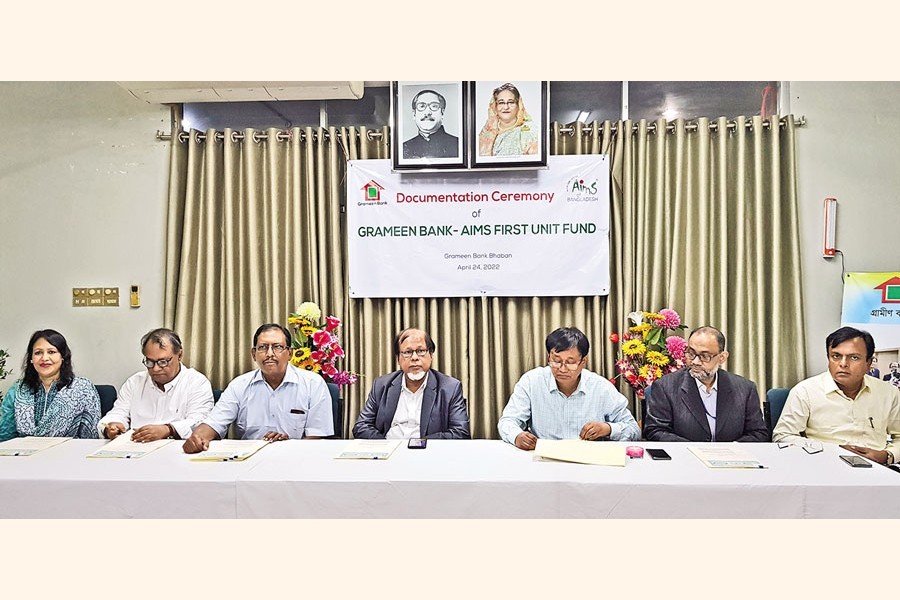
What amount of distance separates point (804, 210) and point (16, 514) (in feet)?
15.1

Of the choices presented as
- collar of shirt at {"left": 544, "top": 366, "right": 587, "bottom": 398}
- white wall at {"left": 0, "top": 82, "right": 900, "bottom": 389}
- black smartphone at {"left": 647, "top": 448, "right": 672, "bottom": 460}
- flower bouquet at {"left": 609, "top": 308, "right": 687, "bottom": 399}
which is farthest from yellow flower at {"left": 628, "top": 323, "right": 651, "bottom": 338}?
white wall at {"left": 0, "top": 82, "right": 900, "bottom": 389}

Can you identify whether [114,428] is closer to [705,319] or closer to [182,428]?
[182,428]

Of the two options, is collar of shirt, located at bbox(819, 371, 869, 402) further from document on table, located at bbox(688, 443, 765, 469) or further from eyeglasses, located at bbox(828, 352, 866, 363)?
document on table, located at bbox(688, 443, 765, 469)

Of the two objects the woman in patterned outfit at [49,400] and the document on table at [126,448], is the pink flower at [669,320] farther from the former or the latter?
the woman in patterned outfit at [49,400]

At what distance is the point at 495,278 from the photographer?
4414 mm

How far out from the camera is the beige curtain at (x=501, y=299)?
14.2 feet

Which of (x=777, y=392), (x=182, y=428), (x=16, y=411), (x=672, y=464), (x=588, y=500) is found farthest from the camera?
(x=777, y=392)

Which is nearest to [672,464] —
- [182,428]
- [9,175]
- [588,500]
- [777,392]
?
[588,500]

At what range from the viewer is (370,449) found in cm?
260

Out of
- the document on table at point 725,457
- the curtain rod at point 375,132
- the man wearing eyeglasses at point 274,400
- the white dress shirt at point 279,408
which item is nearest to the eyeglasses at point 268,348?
the man wearing eyeglasses at point 274,400

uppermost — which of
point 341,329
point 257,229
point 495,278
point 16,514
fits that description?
point 257,229

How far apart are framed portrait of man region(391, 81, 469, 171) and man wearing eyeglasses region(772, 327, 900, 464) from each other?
245 cm

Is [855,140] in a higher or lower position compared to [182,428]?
higher

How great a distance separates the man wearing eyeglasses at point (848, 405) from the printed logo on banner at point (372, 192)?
279 cm
